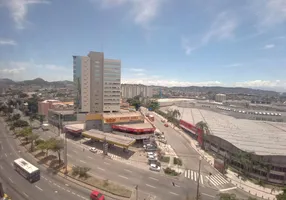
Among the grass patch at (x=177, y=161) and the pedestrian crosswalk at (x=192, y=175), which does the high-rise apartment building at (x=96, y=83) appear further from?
the pedestrian crosswalk at (x=192, y=175)

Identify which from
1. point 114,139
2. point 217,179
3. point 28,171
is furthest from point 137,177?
point 28,171

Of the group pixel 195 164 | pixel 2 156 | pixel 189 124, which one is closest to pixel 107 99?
pixel 189 124

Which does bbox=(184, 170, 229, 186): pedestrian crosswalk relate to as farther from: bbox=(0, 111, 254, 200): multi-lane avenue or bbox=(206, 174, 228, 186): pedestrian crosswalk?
bbox=(0, 111, 254, 200): multi-lane avenue

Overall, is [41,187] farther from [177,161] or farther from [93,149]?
[177,161]

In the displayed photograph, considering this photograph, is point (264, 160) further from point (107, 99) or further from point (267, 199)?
point (107, 99)

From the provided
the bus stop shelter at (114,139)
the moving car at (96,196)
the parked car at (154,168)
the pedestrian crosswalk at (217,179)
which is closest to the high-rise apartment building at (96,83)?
the bus stop shelter at (114,139)

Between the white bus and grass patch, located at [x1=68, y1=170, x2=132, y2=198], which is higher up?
the white bus

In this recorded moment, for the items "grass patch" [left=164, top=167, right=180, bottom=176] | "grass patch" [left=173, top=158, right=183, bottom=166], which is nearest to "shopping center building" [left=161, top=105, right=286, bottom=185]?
"grass patch" [left=173, top=158, right=183, bottom=166]
